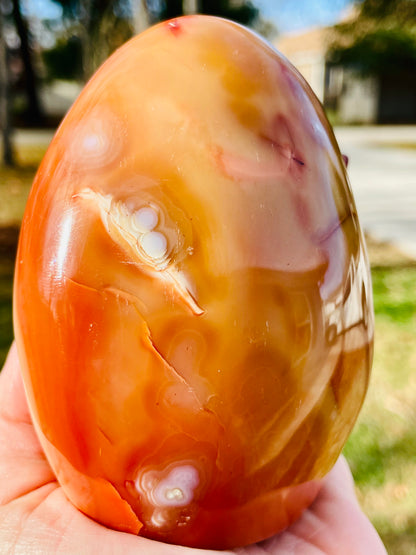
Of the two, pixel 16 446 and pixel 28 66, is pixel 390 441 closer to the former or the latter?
pixel 16 446

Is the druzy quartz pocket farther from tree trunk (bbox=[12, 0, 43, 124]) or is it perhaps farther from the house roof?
the house roof

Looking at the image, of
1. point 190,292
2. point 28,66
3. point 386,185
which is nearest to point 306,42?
point 28,66

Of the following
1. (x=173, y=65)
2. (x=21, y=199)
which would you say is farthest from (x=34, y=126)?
(x=173, y=65)

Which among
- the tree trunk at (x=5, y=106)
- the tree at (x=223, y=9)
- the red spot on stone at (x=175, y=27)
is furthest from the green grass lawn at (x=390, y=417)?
the tree at (x=223, y=9)

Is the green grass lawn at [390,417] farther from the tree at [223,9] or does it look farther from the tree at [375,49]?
the tree at [375,49]

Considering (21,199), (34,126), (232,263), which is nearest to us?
(232,263)

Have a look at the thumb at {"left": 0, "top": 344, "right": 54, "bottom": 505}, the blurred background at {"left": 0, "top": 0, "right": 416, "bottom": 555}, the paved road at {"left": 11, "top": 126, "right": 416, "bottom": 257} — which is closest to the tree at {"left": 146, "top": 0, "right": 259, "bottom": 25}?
the blurred background at {"left": 0, "top": 0, "right": 416, "bottom": 555}

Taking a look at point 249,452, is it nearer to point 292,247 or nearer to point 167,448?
point 167,448
